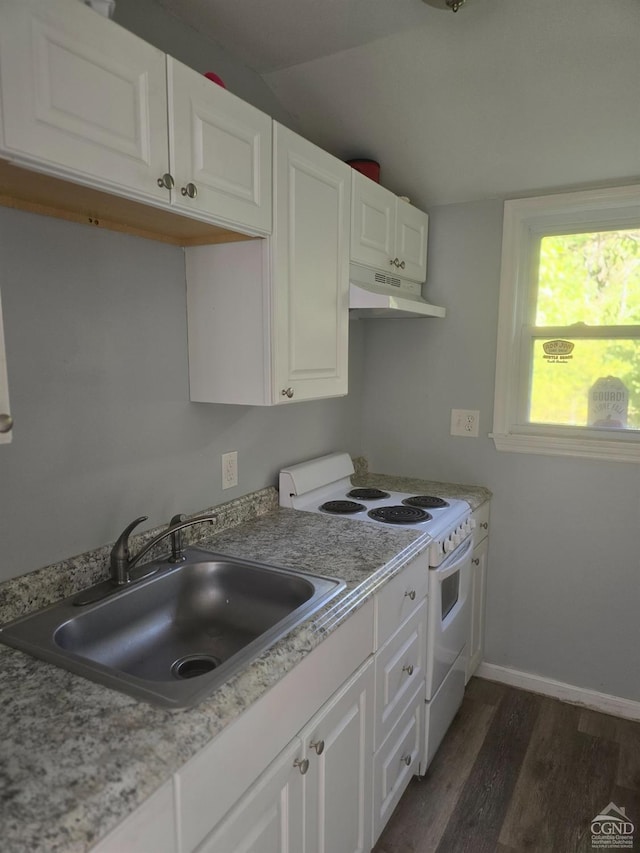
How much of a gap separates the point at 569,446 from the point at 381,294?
1.09 meters

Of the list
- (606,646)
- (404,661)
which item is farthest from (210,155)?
(606,646)

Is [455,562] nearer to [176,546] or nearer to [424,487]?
[424,487]

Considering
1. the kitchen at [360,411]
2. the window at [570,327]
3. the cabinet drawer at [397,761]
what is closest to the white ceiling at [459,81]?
the kitchen at [360,411]

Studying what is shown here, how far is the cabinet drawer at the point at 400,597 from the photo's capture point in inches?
62.0

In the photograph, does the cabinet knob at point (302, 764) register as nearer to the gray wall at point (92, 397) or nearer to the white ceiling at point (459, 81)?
the gray wall at point (92, 397)

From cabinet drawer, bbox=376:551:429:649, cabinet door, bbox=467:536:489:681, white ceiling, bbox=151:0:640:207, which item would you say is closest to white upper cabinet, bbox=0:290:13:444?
cabinet drawer, bbox=376:551:429:649

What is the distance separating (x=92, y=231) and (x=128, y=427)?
523mm

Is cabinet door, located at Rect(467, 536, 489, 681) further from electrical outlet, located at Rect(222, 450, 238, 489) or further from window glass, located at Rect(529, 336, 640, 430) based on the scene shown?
electrical outlet, located at Rect(222, 450, 238, 489)

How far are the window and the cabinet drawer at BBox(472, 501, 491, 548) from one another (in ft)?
0.99

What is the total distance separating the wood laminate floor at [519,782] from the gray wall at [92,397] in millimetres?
1311

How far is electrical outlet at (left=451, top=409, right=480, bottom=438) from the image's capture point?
2590 mm

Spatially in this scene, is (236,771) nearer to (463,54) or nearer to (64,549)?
(64,549)

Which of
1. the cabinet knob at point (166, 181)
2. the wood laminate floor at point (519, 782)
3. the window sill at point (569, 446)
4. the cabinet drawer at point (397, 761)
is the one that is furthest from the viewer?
the window sill at point (569, 446)

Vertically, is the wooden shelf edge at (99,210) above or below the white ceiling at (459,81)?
below
